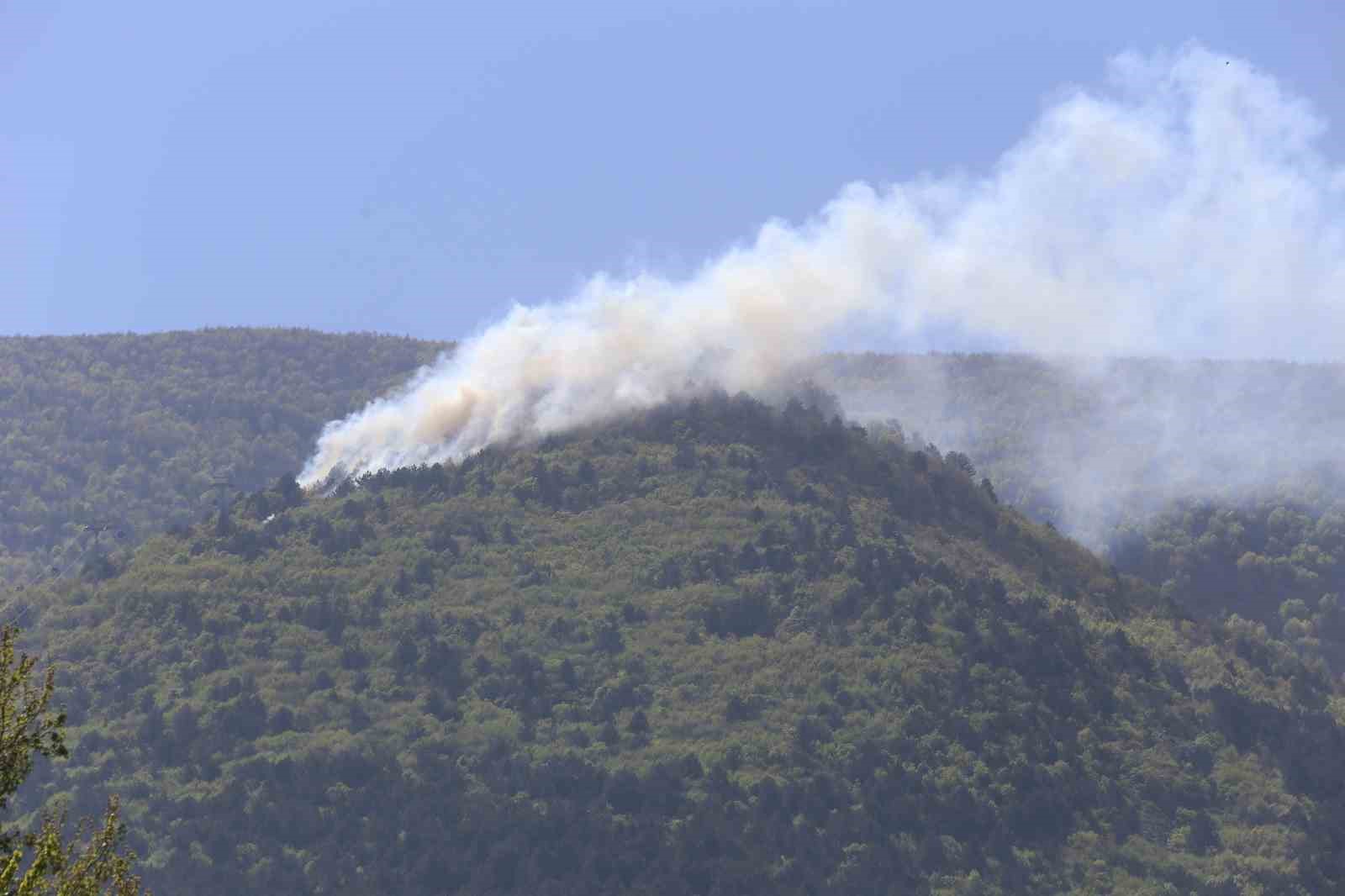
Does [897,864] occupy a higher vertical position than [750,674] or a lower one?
lower

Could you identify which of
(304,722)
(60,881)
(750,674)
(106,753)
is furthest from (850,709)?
(60,881)

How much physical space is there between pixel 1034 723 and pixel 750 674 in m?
25.5

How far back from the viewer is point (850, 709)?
→ 19388cm

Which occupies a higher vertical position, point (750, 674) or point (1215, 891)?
point (750, 674)

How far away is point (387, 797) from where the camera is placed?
589 feet

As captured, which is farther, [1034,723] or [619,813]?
[1034,723]

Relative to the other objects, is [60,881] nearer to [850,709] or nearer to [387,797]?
[387,797]

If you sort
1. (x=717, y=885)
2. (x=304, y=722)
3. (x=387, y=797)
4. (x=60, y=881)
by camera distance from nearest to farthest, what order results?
(x=60, y=881) → (x=717, y=885) → (x=387, y=797) → (x=304, y=722)

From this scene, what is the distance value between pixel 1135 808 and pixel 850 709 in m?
25.7

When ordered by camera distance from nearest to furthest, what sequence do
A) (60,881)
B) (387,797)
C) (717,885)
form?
1. (60,881)
2. (717,885)
3. (387,797)

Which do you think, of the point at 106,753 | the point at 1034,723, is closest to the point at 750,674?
the point at 1034,723

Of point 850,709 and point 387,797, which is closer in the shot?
point 387,797

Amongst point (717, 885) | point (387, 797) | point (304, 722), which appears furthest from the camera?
point (304, 722)

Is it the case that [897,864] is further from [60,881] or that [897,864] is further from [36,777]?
[60,881]
